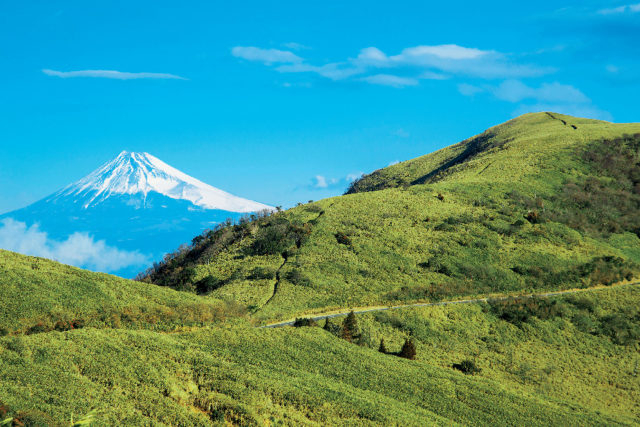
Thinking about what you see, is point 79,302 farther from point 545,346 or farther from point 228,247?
point 545,346

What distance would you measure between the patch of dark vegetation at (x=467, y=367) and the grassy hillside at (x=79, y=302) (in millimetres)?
19955

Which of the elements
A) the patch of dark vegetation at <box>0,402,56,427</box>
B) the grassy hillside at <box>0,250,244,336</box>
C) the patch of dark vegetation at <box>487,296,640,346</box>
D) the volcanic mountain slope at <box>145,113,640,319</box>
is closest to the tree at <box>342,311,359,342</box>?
the volcanic mountain slope at <box>145,113,640,319</box>

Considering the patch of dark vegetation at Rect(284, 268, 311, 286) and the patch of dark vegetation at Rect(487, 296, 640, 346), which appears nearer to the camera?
the patch of dark vegetation at Rect(487, 296, 640, 346)

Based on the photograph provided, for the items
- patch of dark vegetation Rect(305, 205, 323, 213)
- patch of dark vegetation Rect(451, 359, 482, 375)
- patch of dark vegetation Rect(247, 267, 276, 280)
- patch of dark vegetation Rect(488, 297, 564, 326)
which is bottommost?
patch of dark vegetation Rect(451, 359, 482, 375)

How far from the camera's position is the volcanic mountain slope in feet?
182

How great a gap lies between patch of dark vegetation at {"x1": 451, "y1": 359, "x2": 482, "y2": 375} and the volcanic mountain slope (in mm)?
13173

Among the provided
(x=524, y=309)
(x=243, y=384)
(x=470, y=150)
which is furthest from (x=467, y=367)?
(x=470, y=150)

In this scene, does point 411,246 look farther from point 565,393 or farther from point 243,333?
point 243,333

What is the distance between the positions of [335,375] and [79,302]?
67.2ft

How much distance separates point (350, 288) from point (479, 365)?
18.5 m

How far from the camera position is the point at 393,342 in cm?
4109

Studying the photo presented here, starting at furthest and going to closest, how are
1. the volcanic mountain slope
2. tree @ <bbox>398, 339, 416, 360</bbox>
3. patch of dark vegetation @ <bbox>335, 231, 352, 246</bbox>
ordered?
patch of dark vegetation @ <bbox>335, 231, 352, 246</bbox> < the volcanic mountain slope < tree @ <bbox>398, 339, 416, 360</bbox>

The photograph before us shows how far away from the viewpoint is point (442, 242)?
67125 mm

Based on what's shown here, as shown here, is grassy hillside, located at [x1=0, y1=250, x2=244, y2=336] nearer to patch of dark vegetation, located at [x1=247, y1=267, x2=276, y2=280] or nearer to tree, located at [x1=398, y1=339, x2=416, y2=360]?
patch of dark vegetation, located at [x1=247, y1=267, x2=276, y2=280]
